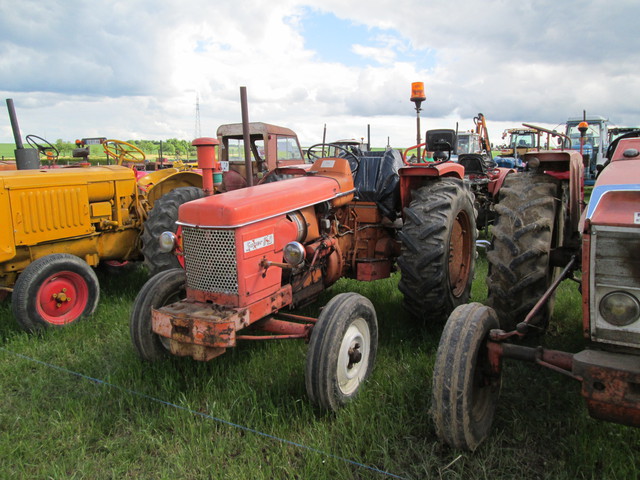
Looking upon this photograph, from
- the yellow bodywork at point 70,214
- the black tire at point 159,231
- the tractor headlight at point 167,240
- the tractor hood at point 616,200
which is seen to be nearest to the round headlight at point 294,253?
the tractor headlight at point 167,240

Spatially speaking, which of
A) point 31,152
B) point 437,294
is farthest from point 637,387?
point 31,152

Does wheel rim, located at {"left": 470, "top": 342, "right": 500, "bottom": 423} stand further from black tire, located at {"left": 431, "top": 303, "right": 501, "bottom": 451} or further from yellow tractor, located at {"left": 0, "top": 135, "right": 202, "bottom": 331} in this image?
yellow tractor, located at {"left": 0, "top": 135, "right": 202, "bottom": 331}

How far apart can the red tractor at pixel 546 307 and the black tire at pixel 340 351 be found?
0.68 metres

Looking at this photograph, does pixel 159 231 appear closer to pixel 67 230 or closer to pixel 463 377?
pixel 67 230

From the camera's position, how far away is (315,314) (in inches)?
179

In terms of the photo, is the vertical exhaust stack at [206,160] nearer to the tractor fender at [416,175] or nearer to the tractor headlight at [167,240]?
the tractor headlight at [167,240]

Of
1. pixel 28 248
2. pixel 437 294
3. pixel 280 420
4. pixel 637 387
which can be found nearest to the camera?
pixel 637 387

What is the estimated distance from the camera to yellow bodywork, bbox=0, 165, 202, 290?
4367mm

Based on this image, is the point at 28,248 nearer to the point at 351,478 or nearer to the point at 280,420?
the point at 280,420

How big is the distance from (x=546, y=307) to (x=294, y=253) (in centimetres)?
174

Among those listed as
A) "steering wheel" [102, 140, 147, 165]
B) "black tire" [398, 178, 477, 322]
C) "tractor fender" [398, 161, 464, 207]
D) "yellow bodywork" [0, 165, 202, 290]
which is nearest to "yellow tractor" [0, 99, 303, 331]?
"yellow bodywork" [0, 165, 202, 290]

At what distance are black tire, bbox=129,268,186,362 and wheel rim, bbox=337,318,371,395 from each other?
1.17 m

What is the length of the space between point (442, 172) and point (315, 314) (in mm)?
1706

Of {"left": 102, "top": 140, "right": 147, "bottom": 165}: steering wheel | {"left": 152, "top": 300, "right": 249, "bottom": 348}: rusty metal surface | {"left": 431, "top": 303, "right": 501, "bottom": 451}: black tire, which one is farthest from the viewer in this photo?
{"left": 102, "top": 140, "right": 147, "bottom": 165}: steering wheel
